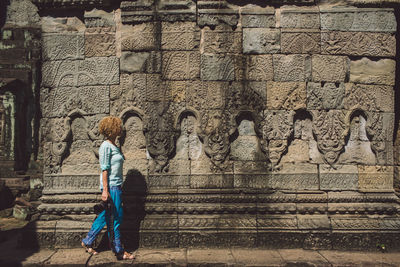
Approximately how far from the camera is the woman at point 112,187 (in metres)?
4.17

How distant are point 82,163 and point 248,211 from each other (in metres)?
2.76

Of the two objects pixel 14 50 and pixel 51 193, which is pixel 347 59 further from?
pixel 14 50

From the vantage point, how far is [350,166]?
4.95 m

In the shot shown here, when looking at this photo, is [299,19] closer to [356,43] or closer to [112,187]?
[356,43]

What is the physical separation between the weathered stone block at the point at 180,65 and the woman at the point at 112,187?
4.01 feet

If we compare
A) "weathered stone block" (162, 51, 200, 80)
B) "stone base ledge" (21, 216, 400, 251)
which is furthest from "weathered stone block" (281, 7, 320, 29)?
"stone base ledge" (21, 216, 400, 251)

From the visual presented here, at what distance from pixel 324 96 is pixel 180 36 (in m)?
2.54

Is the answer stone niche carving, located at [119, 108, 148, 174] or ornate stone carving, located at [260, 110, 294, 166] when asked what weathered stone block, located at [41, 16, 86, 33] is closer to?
stone niche carving, located at [119, 108, 148, 174]

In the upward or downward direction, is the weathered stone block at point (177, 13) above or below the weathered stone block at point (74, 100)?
above

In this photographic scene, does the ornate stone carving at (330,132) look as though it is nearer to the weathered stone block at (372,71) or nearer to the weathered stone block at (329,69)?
the weathered stone block at (329,69)

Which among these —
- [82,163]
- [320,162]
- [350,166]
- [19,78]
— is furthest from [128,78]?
[19,78]

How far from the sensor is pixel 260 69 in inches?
195

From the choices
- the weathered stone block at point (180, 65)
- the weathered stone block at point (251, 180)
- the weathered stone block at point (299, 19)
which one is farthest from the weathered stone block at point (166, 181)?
the weathered stone block at point (299, 19)

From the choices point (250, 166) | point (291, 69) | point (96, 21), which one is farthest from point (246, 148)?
point (96, 21)
